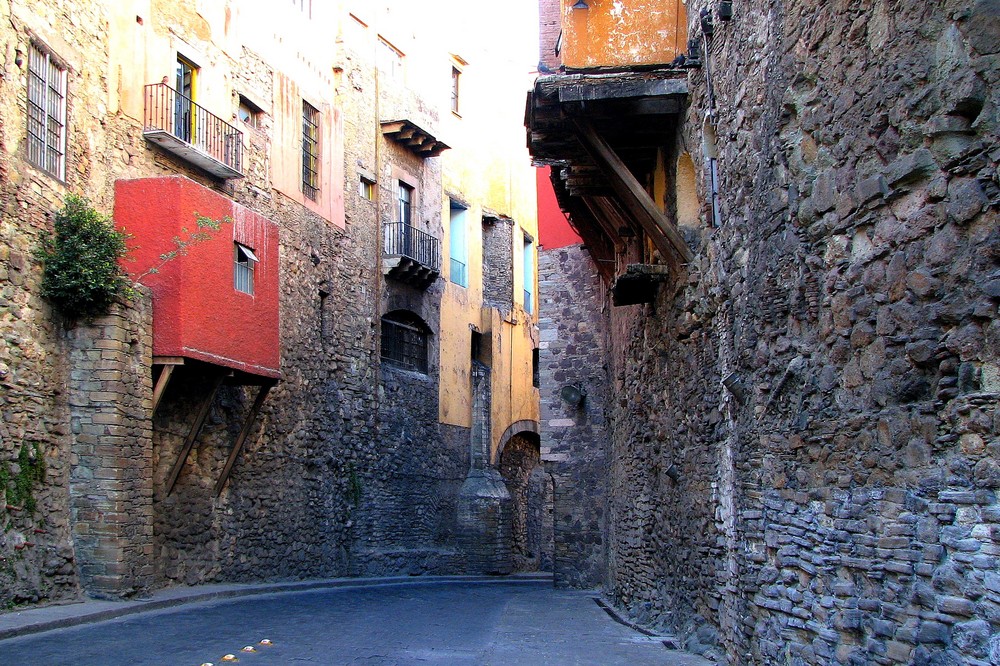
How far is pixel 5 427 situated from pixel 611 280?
364 inches

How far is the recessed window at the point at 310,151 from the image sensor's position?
2069 centimetres

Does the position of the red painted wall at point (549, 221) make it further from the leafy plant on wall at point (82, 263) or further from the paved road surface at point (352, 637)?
the leafy plant on wall at point (82, 263)

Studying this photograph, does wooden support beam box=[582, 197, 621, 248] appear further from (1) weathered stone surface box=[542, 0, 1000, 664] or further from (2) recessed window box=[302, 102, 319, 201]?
(2) recessed window box=[302, 102, 319, 201]

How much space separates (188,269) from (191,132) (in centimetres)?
304

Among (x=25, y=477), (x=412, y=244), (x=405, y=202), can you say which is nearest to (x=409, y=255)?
(x=412, y=244)

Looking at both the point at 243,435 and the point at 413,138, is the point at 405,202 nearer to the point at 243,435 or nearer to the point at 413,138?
the point at 413,138

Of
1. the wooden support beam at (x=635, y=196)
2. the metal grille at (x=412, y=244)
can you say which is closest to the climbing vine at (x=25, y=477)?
the wooden support beam at (x=635, y=196)

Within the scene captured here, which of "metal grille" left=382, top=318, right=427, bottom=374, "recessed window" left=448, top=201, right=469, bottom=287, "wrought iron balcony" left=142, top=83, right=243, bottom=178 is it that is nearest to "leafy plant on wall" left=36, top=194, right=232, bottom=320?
"wrought iron balcony" left=142, top=83, right=243, bottom=178

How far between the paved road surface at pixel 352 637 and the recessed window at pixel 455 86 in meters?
16.8

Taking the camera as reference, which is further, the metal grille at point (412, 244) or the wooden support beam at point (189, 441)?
the metal grille at point (412, 244)

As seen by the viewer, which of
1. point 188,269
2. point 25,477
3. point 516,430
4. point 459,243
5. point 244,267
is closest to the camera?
point 25,477

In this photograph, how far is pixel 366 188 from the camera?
2369 centimetres

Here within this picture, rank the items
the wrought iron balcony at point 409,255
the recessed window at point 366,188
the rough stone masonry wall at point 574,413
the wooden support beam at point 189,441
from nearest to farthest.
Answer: the wooden support beam at point 189,441
the rough stone masonry wall at point 574,413
the recessed window at point 366,188
the wrought iron balcony at point 409,255

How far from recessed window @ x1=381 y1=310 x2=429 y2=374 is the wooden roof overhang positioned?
40.7ft
